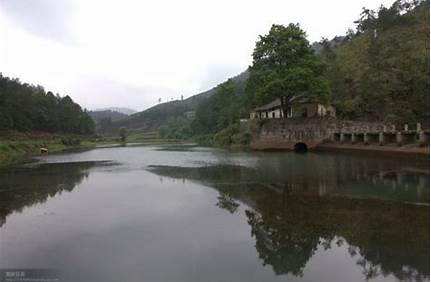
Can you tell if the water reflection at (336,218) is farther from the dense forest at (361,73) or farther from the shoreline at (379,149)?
the dense forest at (361,73)

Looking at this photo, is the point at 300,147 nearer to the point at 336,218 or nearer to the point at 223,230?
the point at 336,218

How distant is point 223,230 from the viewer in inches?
415

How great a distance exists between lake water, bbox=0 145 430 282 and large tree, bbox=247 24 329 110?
27.1 metres

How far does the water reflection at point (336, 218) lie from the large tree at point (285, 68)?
25488 mm

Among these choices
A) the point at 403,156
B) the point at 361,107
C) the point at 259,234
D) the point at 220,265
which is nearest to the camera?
the point at 220,265

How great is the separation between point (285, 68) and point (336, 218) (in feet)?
125

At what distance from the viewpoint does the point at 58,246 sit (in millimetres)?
9133

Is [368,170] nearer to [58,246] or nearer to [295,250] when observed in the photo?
[295,250]

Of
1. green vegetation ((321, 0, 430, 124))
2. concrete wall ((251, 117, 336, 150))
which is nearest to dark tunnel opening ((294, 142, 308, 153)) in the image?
concrete wall ((251, 117, 336, 150))

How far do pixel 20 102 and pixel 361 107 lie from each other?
64.6 metres

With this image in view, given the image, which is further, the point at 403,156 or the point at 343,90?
the point at 343,90

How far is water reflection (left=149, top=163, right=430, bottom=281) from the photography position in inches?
314

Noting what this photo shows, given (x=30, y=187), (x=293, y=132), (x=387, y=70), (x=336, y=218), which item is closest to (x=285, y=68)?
(x=293, y=132)

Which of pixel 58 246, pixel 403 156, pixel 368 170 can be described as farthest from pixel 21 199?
pixel 403 156
